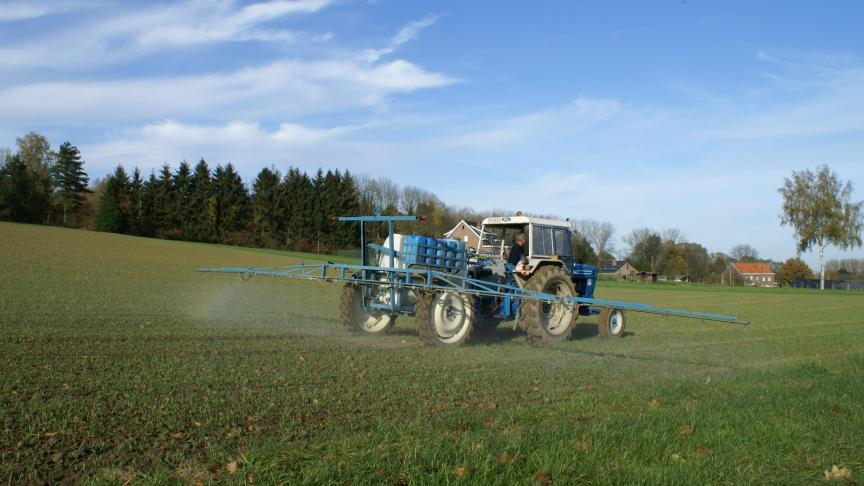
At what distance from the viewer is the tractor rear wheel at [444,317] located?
37.5 ft

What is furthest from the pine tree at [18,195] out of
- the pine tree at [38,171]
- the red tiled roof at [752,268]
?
the red tiled roof at [752,268]

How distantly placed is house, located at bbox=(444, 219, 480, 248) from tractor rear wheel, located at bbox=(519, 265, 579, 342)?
1.69 meters

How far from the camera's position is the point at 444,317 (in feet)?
38.8

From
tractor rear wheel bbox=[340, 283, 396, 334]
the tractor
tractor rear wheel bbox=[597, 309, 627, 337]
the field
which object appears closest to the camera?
the field

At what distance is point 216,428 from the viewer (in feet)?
18.5

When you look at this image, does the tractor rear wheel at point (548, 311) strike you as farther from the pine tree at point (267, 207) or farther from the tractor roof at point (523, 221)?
the pine tree at point (267, 207)

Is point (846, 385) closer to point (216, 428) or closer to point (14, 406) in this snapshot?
point (216, 428)

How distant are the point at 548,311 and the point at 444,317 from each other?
2883mm

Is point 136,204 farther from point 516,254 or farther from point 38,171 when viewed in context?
point 516,254

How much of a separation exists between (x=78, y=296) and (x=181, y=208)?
166ft

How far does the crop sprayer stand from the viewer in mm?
11414

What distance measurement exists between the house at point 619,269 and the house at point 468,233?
280 ft

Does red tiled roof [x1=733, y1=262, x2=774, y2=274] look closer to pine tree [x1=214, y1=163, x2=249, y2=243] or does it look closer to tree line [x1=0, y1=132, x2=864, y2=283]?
tree line [x1=0, y1=132, x2=864, y2=283]

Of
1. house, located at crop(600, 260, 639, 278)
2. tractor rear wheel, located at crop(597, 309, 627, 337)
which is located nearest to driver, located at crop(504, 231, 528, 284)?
tractor rear wheel, located at crop(597, 309, 627, 337)
